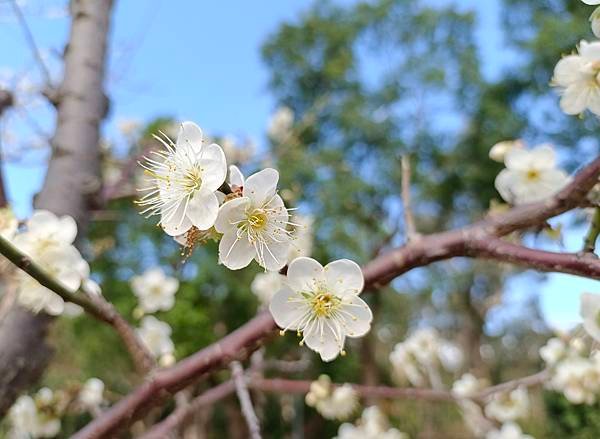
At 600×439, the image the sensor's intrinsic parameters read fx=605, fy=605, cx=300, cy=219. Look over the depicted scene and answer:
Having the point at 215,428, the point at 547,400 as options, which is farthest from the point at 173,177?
the point at 215,428

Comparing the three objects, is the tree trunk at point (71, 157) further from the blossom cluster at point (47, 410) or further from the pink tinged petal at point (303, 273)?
the pink tinged petal at point (303, 273)

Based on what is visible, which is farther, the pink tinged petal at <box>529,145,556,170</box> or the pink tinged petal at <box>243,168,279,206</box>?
the pink tinged petal at <box>529,145,556,170</box>

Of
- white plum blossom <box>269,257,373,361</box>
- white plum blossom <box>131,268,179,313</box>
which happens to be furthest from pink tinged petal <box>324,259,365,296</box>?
white plum blossom <box>131,268,179,313</box>

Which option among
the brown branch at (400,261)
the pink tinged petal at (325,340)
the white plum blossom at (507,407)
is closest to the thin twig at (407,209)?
the brown branch at (400,261)

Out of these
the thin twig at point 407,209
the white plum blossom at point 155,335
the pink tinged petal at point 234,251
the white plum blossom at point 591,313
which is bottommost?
the white plum blossom at point 155,335

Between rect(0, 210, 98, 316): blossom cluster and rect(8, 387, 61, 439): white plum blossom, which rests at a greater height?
rect(0, 210, 98, 316): blossom cluster

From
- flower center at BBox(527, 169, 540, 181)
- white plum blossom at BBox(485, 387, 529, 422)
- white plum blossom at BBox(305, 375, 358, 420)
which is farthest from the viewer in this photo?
white plum blossom at BBox(485, 387, 529, 422)

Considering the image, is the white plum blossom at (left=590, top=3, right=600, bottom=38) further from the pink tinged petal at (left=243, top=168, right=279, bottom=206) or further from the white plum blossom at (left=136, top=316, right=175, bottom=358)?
the white plum blossom at (left=136, top=316, right=175, bottom=358)

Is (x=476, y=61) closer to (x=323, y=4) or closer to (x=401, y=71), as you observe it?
(x=401, y=71)
